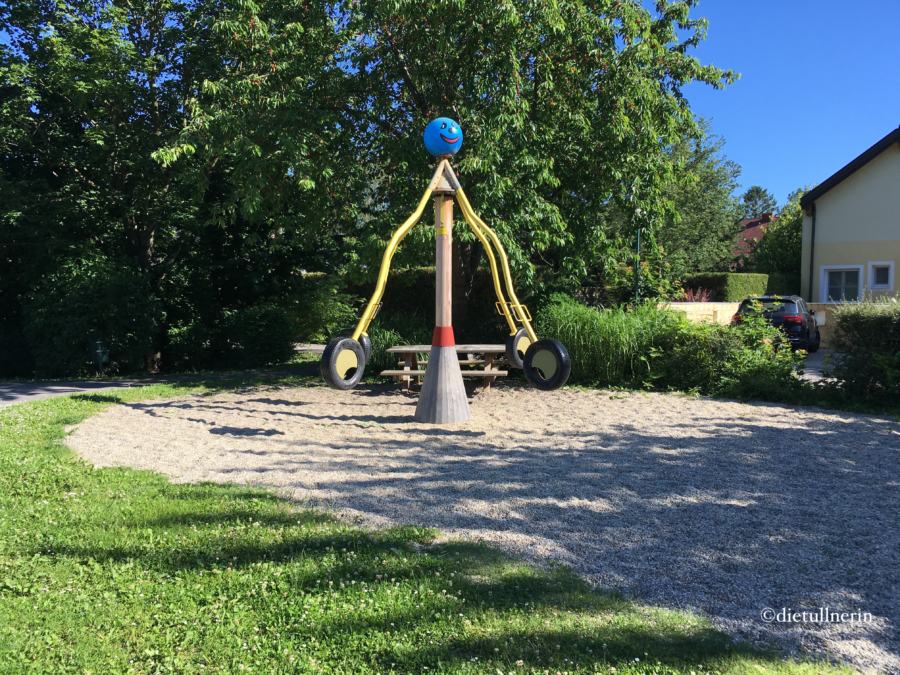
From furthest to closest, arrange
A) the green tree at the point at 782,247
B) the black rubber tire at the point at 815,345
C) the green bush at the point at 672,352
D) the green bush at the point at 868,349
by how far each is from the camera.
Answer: the green tree at the point at 782,247, the black rubber tire at the point at 815,345, the green bush at the point at 672,352, the green bush at the point at 868,349

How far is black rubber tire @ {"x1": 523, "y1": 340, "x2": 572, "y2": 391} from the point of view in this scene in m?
7.21

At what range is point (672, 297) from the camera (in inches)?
554

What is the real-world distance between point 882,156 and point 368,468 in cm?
2072

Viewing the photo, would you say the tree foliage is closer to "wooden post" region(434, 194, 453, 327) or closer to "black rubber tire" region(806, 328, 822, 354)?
"wooden post" region(434, 194, 453, 327)

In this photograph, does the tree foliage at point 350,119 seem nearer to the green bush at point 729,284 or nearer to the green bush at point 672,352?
the green bush at point 672,352

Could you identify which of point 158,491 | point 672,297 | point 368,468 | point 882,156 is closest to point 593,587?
point 368,468

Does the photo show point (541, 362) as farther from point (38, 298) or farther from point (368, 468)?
point (38, 298)

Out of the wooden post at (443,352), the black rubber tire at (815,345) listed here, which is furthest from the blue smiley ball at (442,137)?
the black rubber tire at (815,345)

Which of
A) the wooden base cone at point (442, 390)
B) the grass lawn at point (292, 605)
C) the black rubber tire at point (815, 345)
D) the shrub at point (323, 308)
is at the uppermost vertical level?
the shrub at point (323, 308)

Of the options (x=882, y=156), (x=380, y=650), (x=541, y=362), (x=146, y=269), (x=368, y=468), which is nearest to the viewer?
(x=380, y=650)

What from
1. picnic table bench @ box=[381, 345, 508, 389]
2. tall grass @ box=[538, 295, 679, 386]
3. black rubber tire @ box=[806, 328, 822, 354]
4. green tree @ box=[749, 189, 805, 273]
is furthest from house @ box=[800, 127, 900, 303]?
picnic table bench @ box=[381, 345, 508, 389]

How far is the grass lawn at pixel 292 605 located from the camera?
274 cm

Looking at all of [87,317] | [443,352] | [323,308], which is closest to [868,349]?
[443,352]

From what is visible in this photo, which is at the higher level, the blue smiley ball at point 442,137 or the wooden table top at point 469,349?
the blue smiley ball at point 442,137
